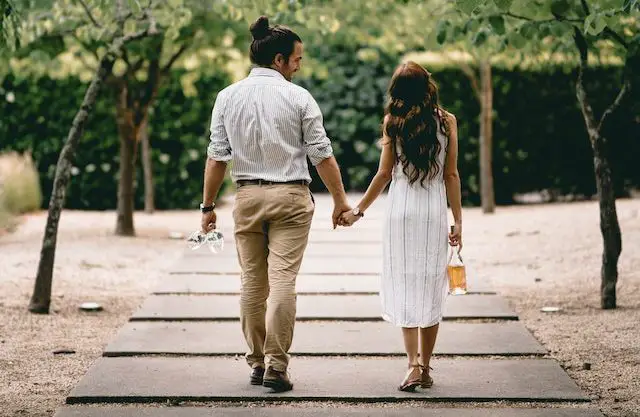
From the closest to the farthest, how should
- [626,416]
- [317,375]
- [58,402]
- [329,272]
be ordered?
[626,416] → [58,402] → [317,375] → [329,272]

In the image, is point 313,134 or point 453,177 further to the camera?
point 453,177

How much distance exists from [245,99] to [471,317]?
2.99 metres

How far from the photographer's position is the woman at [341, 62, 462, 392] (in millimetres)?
5469

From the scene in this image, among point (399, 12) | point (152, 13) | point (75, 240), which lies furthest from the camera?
point (399, 12)

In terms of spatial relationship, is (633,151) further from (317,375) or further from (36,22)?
(317,375)

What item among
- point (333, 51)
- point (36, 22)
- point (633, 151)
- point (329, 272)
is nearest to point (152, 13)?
point (36, 22)

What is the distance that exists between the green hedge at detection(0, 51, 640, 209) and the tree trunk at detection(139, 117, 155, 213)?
0.36m

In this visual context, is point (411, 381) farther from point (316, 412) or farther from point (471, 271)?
point (471, 271)

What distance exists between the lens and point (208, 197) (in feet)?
18.4

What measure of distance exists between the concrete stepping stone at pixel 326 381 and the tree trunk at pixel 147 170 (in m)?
9.01

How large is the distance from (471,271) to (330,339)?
348 cm

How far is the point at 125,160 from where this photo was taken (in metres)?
12.6

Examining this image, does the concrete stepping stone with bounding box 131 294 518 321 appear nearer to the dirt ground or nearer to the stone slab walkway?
the stone slab walkway

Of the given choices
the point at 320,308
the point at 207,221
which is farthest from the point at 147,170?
the point at 207,221
